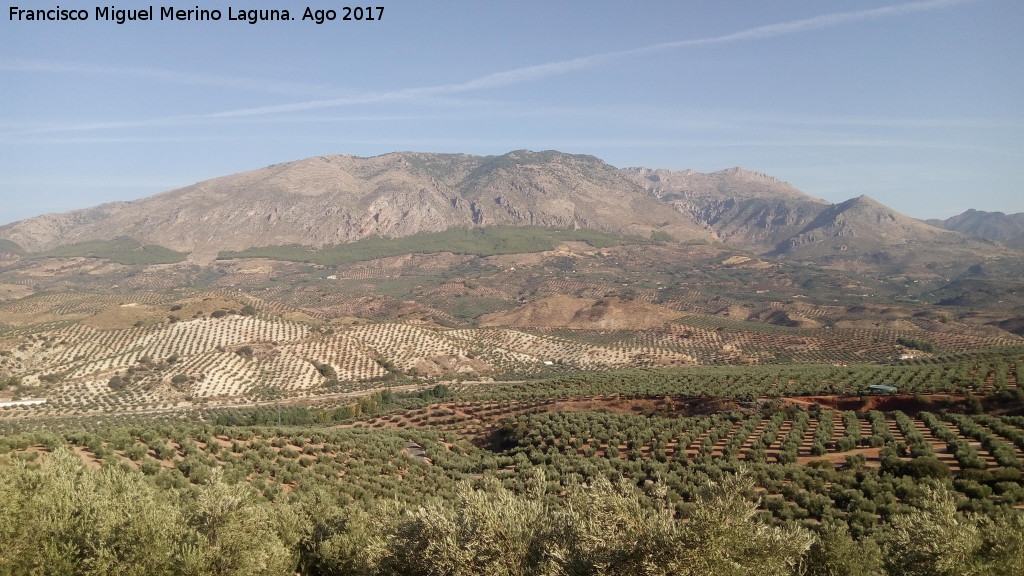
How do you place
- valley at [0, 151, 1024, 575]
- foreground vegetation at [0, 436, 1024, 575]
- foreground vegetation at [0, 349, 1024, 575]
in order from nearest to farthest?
foreground vegetation at [0, 436, 1024, 575]
foreground vegetation at [0, 349, 1024, 575]
valley at [0, 151, 1024, 575]

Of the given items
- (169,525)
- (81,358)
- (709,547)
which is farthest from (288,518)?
(81,358)

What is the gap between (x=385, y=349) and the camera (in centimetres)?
10106

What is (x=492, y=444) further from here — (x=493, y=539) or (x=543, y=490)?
(x=493, y=539)

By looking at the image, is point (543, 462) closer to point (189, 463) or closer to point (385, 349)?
point (189, 463)

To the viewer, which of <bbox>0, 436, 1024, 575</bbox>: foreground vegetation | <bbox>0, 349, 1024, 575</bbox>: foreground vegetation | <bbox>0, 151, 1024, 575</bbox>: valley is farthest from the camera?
<bbox>0, 151, 1024, 575</bbox>: valley

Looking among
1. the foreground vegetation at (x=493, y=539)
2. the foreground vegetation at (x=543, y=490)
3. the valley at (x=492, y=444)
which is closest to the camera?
the foreground vegetation at (x=493, y=539)

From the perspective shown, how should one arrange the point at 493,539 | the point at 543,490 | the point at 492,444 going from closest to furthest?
the point at 493,539, the point at 543,490, the point at 492,444

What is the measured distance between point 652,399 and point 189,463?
131 feet

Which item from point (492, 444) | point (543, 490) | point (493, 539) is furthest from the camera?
point (492, 444)

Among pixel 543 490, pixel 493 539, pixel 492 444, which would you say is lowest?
pixel 492 444

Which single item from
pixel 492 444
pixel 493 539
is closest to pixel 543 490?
pixel 493 539

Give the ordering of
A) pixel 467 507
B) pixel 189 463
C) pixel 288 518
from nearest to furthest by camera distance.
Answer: pixel 467 507 < pixel 288 518 < pixel 189 463

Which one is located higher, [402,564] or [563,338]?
[402,564]

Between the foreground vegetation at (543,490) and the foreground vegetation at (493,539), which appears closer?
the foreground vegetation at (493,539)
